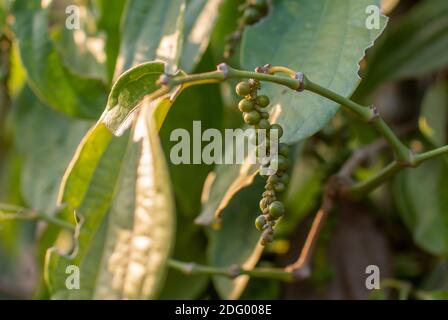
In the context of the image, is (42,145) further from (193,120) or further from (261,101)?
(261,101)

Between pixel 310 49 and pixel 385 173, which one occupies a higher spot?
pixel 310 49

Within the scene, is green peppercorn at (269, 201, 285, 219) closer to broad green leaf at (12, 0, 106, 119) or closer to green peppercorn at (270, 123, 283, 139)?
green peppercorn at (270, 123, 283, 139)

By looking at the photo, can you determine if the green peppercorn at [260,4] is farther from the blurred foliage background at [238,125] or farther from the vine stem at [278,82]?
the vine stem at [278,82]

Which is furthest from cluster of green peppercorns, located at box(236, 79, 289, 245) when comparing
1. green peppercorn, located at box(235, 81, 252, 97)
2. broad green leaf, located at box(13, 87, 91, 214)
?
broad green leaf, located at box(13, 87, 91, 214)

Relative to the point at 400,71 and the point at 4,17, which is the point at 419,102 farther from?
the point at 4,17

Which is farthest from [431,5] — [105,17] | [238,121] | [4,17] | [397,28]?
[4,17]

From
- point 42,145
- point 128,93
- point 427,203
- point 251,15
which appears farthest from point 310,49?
point 42,145
